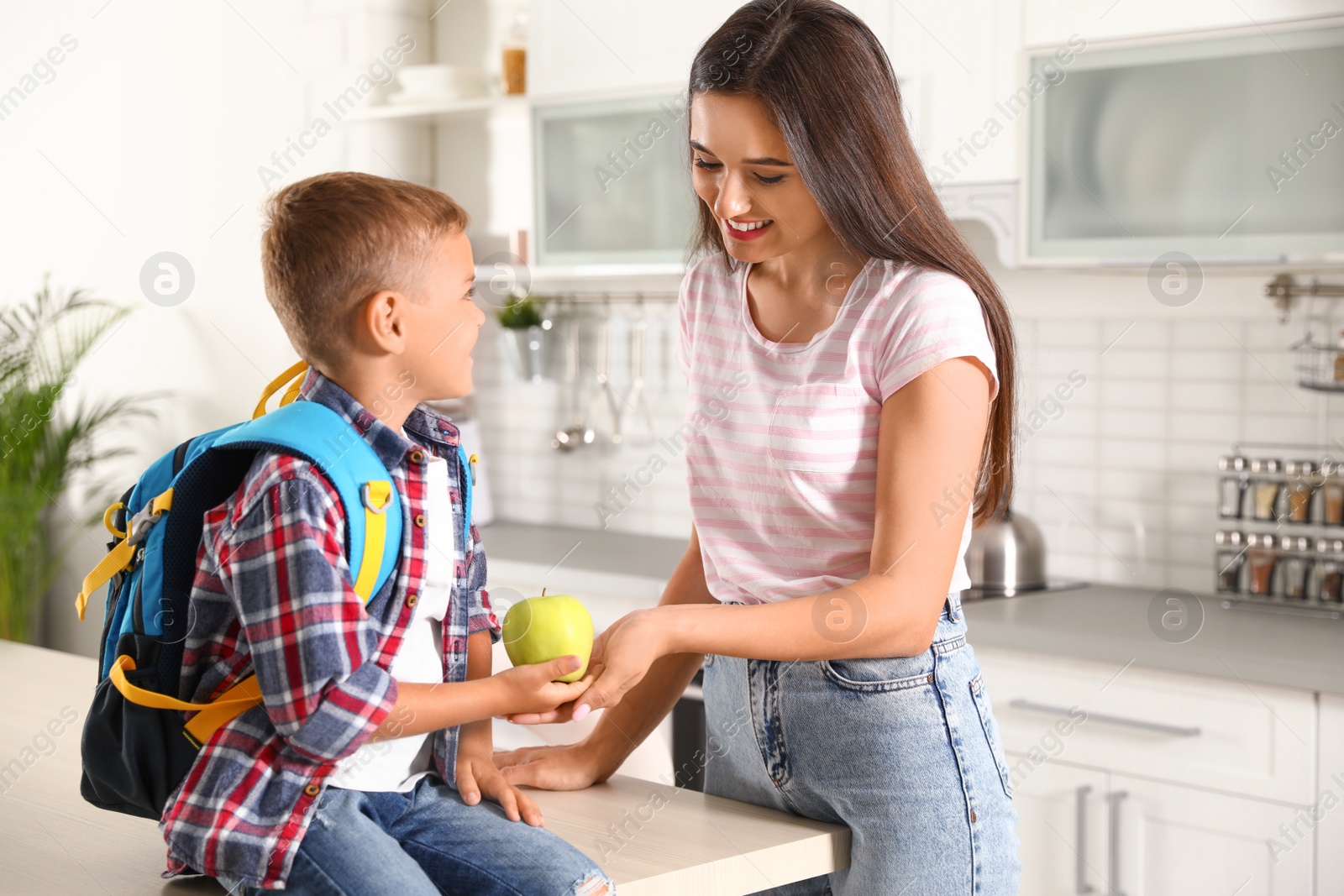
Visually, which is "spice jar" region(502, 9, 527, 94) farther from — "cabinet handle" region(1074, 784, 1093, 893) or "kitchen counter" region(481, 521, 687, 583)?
"cabinet handle" region(1074, 784, 1093, 893)

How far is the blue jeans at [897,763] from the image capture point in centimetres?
100

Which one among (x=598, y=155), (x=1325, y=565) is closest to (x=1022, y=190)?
(x=1325, y=565)

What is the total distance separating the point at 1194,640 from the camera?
2.03 m

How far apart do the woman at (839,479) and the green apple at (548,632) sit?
0.02m

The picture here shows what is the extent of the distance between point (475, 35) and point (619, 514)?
132cm

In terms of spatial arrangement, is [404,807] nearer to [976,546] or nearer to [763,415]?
[763,415]

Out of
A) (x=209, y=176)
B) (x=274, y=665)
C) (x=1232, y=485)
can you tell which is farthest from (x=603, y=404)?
(x=274, y=665)

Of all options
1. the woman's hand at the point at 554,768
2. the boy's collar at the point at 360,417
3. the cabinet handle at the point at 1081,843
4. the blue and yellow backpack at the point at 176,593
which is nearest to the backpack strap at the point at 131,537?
the blue and yellow backpack at the point at 176,593

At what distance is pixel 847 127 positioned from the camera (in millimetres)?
1036

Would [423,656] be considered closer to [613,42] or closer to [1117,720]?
[1117,720]

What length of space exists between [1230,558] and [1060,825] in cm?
59

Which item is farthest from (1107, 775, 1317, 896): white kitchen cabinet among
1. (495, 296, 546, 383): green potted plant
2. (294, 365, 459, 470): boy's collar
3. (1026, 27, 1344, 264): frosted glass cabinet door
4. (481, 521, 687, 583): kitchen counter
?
(495, 296, 546, 383): green potted plant

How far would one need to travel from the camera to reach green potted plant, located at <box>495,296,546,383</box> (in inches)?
128

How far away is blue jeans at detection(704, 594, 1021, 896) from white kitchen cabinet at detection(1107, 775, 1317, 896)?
107cm
